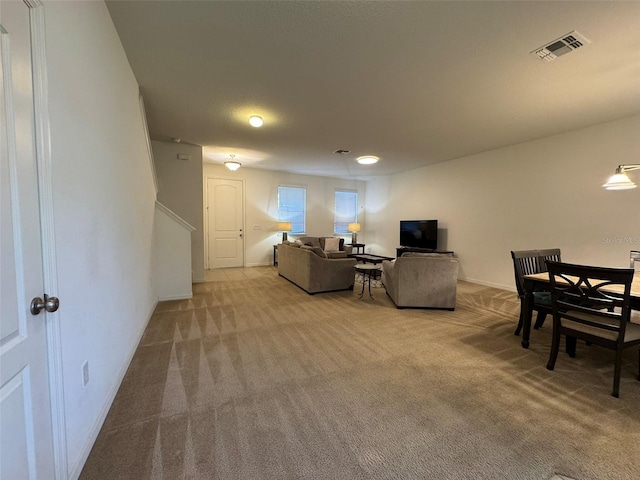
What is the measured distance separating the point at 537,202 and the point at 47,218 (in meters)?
6.09

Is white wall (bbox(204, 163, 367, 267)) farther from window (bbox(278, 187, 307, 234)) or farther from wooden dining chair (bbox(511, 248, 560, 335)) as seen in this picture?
wooden dining chair (bbox(511, 248, 560, 335))

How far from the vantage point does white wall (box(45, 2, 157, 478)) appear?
4.03ft

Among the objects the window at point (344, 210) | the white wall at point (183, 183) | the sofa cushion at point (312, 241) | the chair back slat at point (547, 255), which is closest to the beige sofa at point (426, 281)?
the chair back slat at point (547, 255)

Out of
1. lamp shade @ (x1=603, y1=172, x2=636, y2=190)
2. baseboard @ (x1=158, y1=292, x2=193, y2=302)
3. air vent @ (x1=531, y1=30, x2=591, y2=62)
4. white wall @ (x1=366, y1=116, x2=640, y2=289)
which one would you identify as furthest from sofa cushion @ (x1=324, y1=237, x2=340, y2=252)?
air vent @ (x1=531, y1=30, x2=591, y2=62)

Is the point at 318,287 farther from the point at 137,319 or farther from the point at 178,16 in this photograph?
the point at 178,16

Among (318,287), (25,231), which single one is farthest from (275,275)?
(25,231)

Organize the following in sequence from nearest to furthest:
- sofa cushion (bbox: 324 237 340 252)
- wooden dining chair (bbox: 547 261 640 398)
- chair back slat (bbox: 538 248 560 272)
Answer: wooden dining chair (bbox: 547 261 640 398) < chair back slat (bbox: 538 248 560 272) < sofa cushion (bbox: 324 237 340 252)

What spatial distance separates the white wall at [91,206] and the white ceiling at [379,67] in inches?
22.5

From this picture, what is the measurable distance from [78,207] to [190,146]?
428cm

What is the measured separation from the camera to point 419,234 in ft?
21.9

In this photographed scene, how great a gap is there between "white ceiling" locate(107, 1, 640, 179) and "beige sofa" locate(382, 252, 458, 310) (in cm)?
204

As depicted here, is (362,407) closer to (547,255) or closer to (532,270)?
(532,270)

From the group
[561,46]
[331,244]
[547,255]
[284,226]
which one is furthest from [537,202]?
[284,226]

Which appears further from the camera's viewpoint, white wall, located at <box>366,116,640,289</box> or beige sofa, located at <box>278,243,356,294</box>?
beige sofa, located at <box>278,243,356,294</box>
